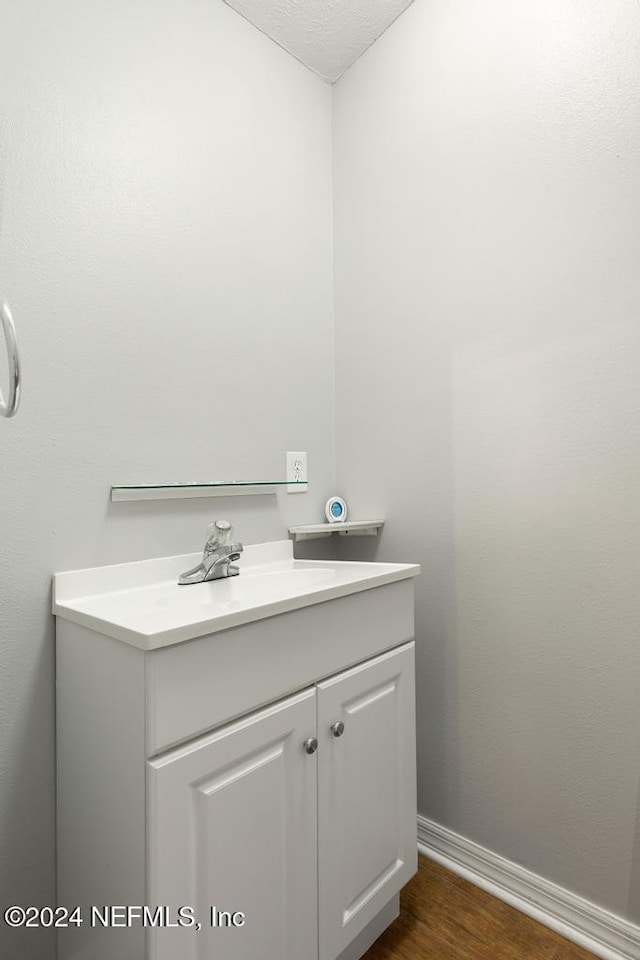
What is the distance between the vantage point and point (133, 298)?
127cm

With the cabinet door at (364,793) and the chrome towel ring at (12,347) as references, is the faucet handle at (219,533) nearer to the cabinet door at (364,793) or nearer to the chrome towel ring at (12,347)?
the cabinet door at (364,793)

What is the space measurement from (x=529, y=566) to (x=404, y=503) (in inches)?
16.9

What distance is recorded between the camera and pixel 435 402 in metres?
1.53

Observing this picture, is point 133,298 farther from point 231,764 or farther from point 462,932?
point 462,932

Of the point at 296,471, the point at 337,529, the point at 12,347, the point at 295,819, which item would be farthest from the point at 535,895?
the point at 12,347

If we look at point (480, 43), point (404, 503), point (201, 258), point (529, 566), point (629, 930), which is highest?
point (480, 43)

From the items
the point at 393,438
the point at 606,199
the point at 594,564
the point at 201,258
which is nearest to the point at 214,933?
the point at 594,564

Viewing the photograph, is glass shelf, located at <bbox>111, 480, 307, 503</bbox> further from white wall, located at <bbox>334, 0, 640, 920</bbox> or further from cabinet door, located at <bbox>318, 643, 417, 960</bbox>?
cabinet door, located at <bbox>318, 643, 417, 960</bbox>

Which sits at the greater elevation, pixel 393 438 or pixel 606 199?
pixel 606 199

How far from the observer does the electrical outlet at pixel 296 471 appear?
1.66m

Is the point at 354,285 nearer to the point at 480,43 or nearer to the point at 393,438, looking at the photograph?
the point at 393,438

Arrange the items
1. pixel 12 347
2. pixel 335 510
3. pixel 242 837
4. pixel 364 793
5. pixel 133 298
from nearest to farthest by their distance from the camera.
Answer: pixel 12 347, pixel 242 837, pixel 364 793, pixel 133 298, pixel 335 510

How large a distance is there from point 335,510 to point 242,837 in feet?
3.33

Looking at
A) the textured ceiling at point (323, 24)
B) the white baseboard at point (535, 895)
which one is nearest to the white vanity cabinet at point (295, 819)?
the white baseboard at point (535, 895)
